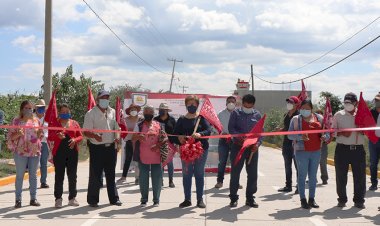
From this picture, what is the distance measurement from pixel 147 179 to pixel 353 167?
3634 millimetres

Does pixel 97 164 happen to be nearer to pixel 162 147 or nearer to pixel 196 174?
pixel 162 147

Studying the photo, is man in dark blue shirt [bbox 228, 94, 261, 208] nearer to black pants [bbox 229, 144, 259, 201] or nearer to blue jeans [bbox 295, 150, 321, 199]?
black pants [bbox 229, 144, 259, 201]

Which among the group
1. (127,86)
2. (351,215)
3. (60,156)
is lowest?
(351,215)

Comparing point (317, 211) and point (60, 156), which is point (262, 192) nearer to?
point (317, 211)

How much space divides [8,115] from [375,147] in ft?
44.8

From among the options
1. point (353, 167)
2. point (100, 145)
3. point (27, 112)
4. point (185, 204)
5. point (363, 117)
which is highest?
point (27, 112)

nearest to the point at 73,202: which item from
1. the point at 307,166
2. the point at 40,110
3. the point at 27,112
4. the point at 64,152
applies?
the point at 64,152

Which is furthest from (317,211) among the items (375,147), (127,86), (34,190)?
(127,86)

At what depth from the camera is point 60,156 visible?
9320mm

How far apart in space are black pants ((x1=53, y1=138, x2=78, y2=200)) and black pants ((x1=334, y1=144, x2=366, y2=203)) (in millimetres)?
4650

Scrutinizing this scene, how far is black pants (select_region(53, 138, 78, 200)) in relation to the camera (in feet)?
30.6

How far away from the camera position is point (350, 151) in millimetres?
9344

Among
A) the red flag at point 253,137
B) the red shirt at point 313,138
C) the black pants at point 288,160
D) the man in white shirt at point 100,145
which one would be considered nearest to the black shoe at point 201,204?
the red flag at point 253,137

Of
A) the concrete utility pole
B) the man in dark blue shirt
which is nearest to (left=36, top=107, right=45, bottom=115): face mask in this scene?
the man in dark blue shirt
